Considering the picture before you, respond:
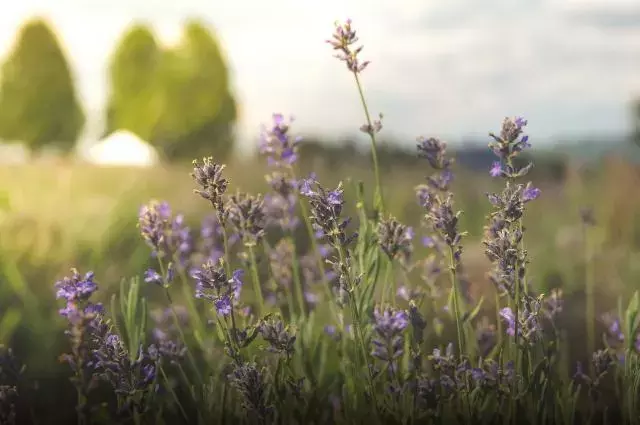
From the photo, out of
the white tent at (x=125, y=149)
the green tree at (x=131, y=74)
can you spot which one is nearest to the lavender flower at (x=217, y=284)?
the white tent at (x=125, y=149)

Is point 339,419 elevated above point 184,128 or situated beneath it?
situated beneath

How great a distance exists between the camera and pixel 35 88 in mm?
20438

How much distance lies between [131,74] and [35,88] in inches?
90.5

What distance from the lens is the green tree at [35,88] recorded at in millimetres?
20172

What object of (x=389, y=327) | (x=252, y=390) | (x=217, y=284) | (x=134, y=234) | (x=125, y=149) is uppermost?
(x=125, y=149)

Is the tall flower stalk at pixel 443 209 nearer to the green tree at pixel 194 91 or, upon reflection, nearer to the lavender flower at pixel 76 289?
the lavender flower at pixel 76 289

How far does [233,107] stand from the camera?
63.0 ft

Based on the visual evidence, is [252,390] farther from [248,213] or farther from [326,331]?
[326,331]

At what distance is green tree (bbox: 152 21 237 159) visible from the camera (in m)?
18.5

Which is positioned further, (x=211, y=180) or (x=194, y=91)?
(x=194, y=91)

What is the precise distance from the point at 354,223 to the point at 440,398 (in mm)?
4294

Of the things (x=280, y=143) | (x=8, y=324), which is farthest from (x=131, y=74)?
(x=280, y=143)

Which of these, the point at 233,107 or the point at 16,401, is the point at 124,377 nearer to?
the point at 16,401

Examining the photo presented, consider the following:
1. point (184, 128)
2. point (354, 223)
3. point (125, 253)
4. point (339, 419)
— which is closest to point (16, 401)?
point (339, 419)
